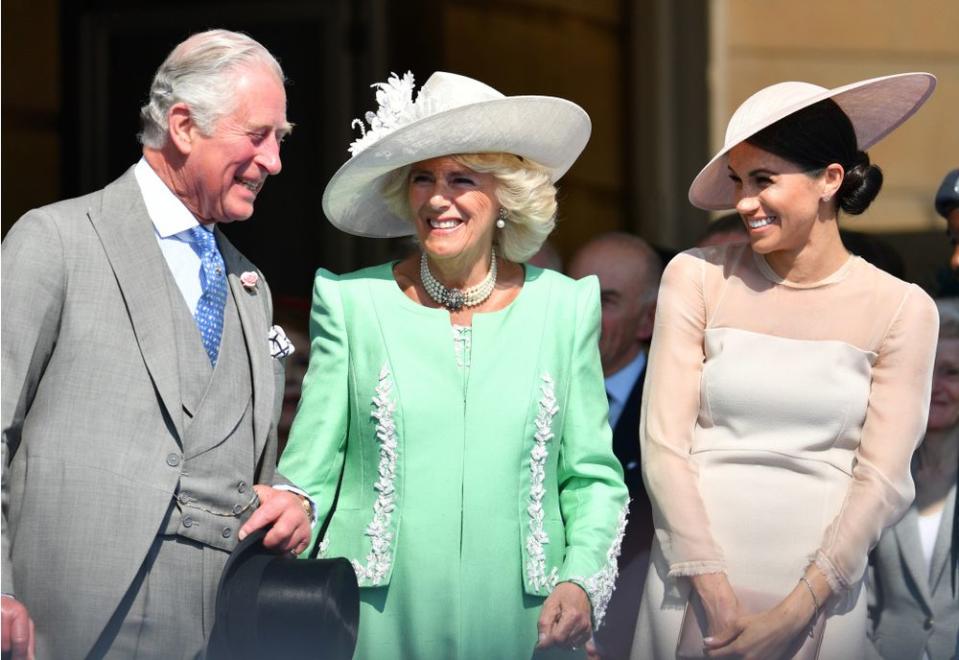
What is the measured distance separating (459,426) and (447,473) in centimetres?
11

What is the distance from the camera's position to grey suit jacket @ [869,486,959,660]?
4.71 meters

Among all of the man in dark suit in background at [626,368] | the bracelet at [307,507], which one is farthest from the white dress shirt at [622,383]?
the bracelet at [307,507]

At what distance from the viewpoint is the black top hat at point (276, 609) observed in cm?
352

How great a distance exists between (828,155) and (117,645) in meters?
1.87

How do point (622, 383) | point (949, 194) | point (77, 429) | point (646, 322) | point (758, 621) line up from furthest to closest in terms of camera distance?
point (646, 322) → point (622, 383) → point (949, 194) → point (758, 621) → point (77, 429)

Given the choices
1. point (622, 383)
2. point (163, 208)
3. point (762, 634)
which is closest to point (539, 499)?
point (762, 634)

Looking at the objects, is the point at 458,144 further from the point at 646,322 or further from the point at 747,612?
the point at 646,322

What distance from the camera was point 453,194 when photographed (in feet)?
13.0

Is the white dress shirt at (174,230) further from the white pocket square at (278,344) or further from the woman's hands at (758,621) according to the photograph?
the woman's hands at (758,621)

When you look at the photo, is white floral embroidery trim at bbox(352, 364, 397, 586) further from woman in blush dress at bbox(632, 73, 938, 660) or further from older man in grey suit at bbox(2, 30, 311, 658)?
woman in blush dress at bbox(632, 73, 938, 660)

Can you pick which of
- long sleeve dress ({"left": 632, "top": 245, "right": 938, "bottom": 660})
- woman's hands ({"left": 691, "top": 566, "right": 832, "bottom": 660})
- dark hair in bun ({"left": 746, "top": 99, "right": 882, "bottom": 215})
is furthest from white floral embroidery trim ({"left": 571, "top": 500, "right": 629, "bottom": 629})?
dark hair in bun ({"left": 746, "top": 99, "right": 882, "bottom": 215})

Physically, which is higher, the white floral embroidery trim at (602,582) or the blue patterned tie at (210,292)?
the blue patterned tie at (210,292)

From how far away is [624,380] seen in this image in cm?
519

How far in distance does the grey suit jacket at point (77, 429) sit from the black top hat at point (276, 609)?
0.20 m
